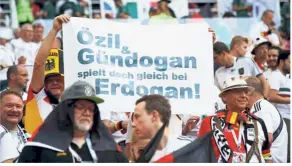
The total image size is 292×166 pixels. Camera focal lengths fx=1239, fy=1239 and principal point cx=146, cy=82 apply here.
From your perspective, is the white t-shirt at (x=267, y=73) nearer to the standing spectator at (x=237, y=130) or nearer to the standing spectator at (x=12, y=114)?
the standing spectator at (x=237, y=130)

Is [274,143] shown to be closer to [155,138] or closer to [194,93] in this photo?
[194,93]

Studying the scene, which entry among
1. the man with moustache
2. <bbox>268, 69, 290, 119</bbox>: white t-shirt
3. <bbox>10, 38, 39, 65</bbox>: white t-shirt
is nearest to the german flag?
the man with moustache

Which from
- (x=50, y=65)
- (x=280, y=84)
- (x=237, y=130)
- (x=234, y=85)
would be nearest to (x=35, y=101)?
→ (x=50, y=65)

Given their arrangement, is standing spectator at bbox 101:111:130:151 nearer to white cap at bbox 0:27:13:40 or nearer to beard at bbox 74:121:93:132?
beard at bbox 74:121:93:132

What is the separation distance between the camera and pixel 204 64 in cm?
1129

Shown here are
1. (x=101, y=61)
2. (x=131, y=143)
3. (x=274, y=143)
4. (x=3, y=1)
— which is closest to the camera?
(x=131, y=143)

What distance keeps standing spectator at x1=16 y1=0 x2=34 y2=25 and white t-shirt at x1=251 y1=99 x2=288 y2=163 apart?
9.93 metres

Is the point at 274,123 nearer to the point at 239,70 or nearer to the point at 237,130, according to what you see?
the point at 237,130

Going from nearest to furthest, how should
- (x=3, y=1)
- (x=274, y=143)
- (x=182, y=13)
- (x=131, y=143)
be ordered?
1. (x=131, y=143)
2. (x=274, y=143)
3. (x=182, y=13)
4. (x=3, y=1)

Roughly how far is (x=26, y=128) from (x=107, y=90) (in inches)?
34.9

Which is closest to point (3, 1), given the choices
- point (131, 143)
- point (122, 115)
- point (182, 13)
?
point (182, 13)

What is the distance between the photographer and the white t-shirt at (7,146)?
410 inches

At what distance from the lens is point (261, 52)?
630 inches

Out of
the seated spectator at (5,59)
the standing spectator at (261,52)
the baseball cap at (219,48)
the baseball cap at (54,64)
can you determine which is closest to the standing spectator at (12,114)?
the baseball cap at (54,64)
